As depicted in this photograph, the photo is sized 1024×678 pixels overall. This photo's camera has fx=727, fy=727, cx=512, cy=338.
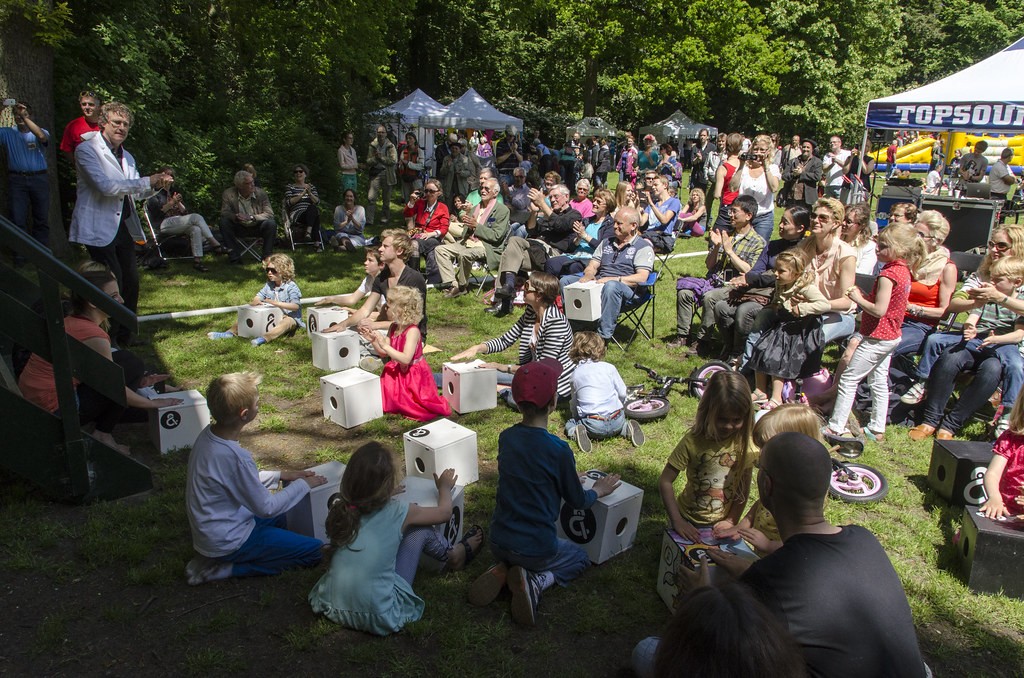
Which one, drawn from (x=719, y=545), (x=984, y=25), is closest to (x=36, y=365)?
(x=719, y=545)

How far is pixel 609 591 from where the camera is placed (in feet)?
12.4

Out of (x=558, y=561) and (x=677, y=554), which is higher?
(x=677, y=554)

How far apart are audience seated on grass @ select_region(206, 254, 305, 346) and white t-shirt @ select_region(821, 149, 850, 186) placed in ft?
43.1

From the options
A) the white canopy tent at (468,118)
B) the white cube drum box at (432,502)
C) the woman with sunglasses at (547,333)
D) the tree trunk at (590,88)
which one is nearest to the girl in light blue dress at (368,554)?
the white cube drum box at (432,502)

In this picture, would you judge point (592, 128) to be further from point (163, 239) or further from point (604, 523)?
point (604, 523)

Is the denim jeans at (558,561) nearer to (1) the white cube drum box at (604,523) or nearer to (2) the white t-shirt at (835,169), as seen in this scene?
(1) the white cube drum box at (604,523)

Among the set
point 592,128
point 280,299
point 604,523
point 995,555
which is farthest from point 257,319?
point 592,128

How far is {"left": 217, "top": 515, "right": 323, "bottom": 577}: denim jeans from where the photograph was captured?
148 inches

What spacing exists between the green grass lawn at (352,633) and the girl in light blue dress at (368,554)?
0.11 m

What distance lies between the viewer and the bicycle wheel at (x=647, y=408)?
5.90 m

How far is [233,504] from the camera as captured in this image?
3635 mm

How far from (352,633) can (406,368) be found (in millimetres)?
2783

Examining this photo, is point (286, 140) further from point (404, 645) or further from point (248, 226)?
point (404, 645)

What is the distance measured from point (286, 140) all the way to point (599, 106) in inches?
1089
